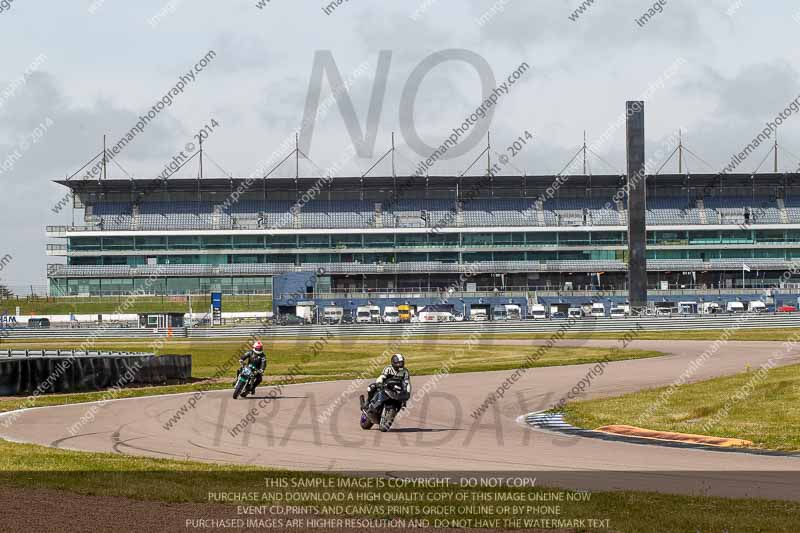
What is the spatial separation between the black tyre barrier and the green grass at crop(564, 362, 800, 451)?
15167 mm

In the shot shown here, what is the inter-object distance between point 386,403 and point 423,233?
317ft

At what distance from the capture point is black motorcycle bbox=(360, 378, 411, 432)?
2089 cm

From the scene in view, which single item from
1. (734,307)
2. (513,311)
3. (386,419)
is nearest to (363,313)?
(513,311)

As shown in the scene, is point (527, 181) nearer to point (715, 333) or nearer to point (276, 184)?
point (276, 184)

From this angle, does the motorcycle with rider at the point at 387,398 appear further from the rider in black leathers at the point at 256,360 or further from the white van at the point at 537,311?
the white van at the point at 537,311

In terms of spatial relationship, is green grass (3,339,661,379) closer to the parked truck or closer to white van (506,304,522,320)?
the parked truck

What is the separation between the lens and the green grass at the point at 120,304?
3826 inches

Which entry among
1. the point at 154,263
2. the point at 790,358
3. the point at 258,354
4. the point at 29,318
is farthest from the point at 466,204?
the point at 258,354

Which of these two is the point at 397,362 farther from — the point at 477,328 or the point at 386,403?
the point at 477,328

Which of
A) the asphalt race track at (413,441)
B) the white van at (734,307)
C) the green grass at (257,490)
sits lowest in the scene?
the asphalt race track at (413,441)

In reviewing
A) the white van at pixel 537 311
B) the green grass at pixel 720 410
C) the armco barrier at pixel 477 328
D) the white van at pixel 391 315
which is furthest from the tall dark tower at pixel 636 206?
the green grass at pixel 720 410

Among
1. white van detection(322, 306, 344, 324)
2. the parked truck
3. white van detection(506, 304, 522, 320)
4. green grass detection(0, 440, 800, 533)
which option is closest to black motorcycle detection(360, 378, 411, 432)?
green grass detection(0, 440, 800, 533)

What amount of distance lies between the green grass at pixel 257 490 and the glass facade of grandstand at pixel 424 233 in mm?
99644

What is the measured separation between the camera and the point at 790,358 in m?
43.5
